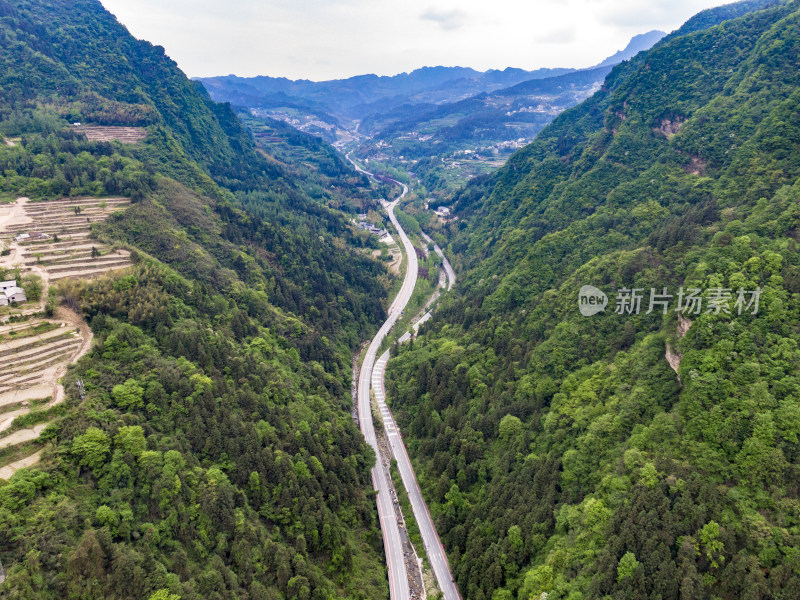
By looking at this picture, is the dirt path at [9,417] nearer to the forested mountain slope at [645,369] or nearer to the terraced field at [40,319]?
the terraced field at [40,319]

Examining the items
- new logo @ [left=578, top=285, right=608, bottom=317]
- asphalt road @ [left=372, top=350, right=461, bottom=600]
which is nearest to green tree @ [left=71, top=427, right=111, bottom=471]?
asphalt road @ [left=372, top=350, right=461, bottom=600]

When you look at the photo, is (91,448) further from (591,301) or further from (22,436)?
(591,301)

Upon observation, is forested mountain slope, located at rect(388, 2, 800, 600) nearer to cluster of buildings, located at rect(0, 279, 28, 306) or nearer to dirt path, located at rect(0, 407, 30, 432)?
dirt path, located at rect(0, 407, 30, 432)

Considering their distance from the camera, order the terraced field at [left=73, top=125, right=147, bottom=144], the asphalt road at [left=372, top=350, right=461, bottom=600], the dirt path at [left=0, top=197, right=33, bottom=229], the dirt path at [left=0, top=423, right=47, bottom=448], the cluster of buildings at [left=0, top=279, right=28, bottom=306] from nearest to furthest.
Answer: the dirt path at [left=0, top=423, right=47, bottom=448] → the cluster of buildings at [left=0, top=279, right=28, bottom=306] → the asphalt road at [left=372, top=350, right=461, bottom=600] → the dirt path at [left=0, top=197, right=33, bottom=229] → the terraced field at [left=73, top=125, right=147, bottom=144]

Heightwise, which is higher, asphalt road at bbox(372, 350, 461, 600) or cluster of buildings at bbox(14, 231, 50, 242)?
cluster of buildings at bbox(14, 231, 50, 242)

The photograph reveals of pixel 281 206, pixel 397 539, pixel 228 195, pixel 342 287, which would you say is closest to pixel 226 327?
pixel 397 539

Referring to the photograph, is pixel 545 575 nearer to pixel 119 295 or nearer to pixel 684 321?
pixel 684 321
